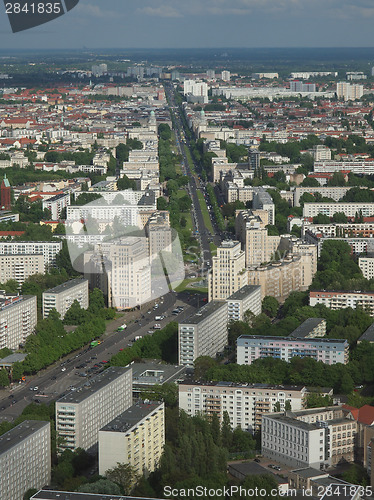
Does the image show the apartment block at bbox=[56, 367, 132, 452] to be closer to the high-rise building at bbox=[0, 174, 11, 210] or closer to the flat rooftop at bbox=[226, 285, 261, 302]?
the flat rooftop at bbox=[226, 285, 261, 302]

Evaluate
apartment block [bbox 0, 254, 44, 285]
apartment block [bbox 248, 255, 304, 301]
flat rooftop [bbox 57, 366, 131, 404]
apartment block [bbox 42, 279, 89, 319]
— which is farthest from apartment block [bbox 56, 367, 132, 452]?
apartment block [bbox 0, 254, 44, 285]

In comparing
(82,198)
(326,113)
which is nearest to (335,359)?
(82,198)

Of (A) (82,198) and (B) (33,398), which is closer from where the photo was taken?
(B) (33,398)

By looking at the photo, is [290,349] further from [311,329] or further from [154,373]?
[154,373]

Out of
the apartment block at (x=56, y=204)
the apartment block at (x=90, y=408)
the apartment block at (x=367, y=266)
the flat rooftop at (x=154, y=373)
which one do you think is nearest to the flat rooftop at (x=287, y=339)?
the flat rooftop at (x=154, y=373)

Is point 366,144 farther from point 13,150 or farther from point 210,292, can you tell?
point 210,292

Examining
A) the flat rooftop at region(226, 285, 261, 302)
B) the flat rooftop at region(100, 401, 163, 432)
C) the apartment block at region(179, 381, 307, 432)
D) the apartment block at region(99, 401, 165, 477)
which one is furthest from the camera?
the flat rooftop at region(226, 285, 261, 302)

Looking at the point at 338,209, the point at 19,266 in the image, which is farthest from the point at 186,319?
the point at 338,209
